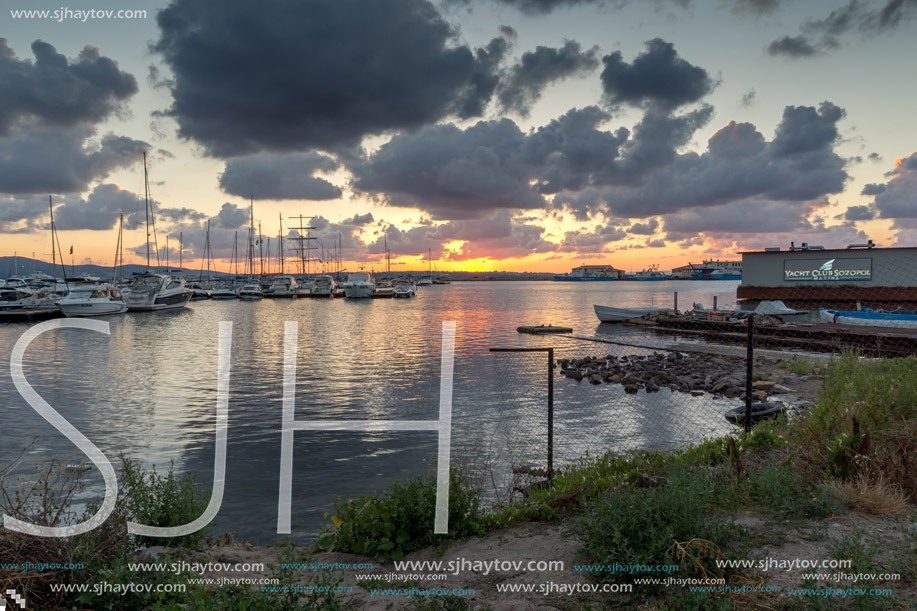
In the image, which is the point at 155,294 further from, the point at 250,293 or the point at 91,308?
the point at 250,293

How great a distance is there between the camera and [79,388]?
21953 mm

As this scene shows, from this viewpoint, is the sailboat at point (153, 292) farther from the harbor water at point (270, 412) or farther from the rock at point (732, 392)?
the rock at point (732, 392)

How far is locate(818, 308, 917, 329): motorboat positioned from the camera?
94.8ft

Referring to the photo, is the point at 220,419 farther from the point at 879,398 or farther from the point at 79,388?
the point at 879,398

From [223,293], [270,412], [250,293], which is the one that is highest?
[250,293]

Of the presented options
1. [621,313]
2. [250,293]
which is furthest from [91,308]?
[621,313]

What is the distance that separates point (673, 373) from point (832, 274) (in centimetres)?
2716

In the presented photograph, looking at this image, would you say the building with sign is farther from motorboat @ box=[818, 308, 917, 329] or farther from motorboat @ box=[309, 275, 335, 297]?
motorboat @ box=[309, 275, 335, 297]

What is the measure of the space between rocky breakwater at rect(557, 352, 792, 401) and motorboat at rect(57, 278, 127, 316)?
50.9 m

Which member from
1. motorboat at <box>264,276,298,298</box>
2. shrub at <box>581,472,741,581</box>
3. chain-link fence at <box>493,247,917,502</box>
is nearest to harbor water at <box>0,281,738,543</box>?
chain-link fence at <box>493,247,917,502</box>

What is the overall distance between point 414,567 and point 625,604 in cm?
222

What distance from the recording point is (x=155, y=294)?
66.8 metres

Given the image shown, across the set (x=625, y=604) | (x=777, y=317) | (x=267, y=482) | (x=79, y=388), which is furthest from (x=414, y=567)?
(x=777, y=317)

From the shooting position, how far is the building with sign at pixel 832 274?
127 ft
